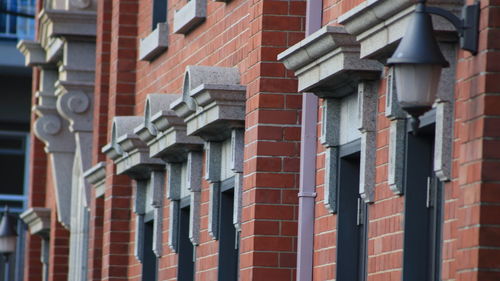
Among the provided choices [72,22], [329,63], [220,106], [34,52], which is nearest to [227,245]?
[220,106]

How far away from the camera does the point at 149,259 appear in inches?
637

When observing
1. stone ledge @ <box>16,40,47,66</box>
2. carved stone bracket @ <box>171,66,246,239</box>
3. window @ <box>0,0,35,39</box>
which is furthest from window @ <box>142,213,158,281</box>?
window @ <box>0,0,35,39</box>

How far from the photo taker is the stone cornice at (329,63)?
9602 mm

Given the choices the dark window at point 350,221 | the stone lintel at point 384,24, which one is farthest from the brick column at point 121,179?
the stone lintel at point 384,24

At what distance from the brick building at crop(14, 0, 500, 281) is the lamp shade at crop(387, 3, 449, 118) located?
52 mm

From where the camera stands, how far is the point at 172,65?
49.9 ft

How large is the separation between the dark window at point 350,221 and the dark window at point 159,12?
5980 millimetres

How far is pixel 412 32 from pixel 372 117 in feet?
7.10

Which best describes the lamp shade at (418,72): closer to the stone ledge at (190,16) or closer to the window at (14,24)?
the stone ledge at (190,16)

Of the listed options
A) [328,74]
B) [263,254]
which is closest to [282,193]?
[263,254]

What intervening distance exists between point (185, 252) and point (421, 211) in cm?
576

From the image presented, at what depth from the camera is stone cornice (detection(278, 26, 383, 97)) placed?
31.5ft

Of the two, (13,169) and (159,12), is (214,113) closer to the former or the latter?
(159,12)

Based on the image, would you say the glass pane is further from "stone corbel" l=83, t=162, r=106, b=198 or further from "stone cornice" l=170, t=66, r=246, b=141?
"stone cornice" l=170, t=66, r=246, b=141
